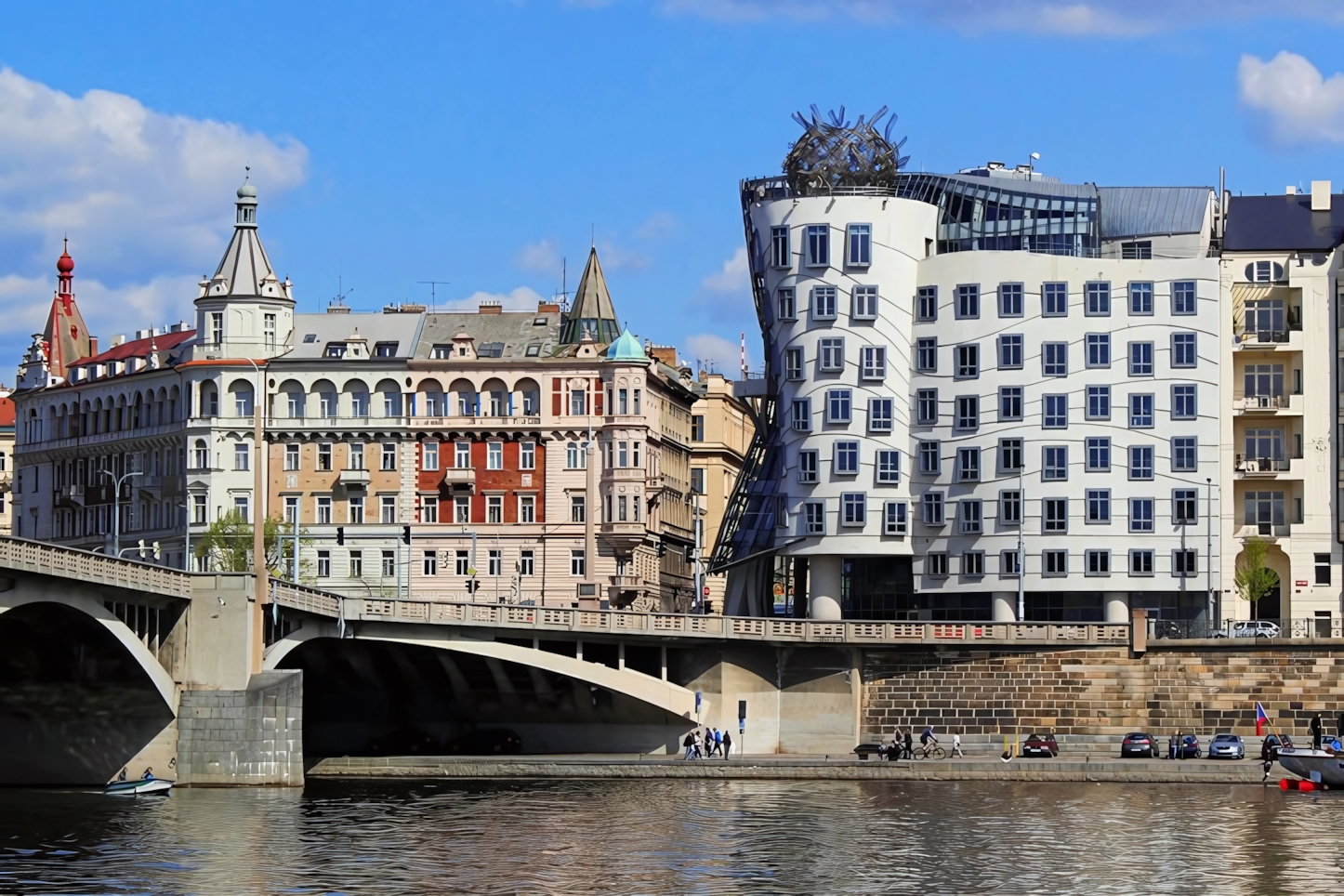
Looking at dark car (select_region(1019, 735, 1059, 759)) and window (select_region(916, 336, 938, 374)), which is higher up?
window (select_region(916, 336, 938, 374))

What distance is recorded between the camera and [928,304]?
427 ft

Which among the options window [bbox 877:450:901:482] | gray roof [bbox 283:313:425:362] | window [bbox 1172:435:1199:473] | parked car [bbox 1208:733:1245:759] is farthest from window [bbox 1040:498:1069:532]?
gray roof [bbox 283:313:425:362]

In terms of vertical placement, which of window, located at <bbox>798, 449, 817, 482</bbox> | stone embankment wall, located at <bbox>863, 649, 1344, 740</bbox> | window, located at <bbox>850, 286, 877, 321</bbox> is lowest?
stone embankment wall, located at <bbox>863, 649, 1344, 740</bbox>

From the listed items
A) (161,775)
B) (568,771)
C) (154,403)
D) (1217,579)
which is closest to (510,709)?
(568,771)

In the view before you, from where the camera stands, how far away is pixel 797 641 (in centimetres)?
11631

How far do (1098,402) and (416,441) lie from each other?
135ft

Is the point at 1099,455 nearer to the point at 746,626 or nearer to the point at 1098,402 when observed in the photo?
the point at 1098,402

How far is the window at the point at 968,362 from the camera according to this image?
129 meters

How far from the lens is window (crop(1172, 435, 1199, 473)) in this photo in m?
126

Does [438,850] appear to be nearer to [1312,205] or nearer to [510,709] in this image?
[510,709]

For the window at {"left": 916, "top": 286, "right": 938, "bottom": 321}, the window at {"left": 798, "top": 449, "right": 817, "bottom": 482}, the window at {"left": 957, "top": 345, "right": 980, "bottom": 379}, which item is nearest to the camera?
the window at {"left": 798, "top": 449, "right": 817, "bottom": 482}

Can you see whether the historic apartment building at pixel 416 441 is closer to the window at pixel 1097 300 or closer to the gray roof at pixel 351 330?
the gray roof at pixel 351 330

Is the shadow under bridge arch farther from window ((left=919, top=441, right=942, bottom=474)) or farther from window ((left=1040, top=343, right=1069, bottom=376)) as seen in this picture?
window ((left=1040, top=343, right=1069, bottom=376))

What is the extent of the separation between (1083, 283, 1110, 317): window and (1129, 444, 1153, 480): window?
7.07 meters
